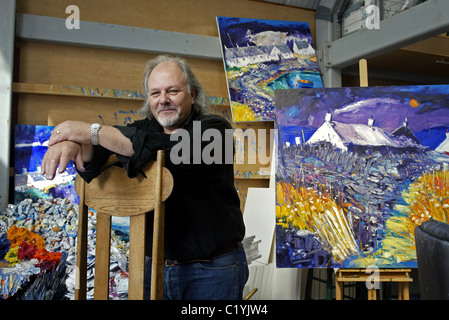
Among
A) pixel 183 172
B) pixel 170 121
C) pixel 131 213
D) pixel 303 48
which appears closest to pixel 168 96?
pixel 170 121

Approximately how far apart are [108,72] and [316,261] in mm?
2109

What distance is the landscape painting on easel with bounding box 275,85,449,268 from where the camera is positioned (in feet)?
8.31

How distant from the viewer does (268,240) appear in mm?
3283

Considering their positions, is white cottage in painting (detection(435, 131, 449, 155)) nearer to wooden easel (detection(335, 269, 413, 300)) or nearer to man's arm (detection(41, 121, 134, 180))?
wooden easel (detection(335, 269, 413, 300))

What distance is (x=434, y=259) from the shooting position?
0.96 meters

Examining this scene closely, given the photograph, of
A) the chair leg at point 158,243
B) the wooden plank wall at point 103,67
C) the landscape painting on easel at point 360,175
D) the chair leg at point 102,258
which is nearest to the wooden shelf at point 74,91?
the wooden plank wall at point 103,67

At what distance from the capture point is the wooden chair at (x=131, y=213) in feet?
3.70

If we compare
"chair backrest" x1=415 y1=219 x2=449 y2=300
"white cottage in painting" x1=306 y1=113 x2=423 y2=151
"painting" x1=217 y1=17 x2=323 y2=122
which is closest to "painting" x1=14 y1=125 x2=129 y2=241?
"painting" x1=217 y1=17 x2=323 y2=122

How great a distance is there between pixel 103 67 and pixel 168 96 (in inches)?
83.5

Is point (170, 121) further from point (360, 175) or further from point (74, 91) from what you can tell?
point (74, 91)

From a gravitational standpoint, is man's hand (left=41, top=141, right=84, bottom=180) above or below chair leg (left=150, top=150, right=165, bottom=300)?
above

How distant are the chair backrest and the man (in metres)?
0.55
